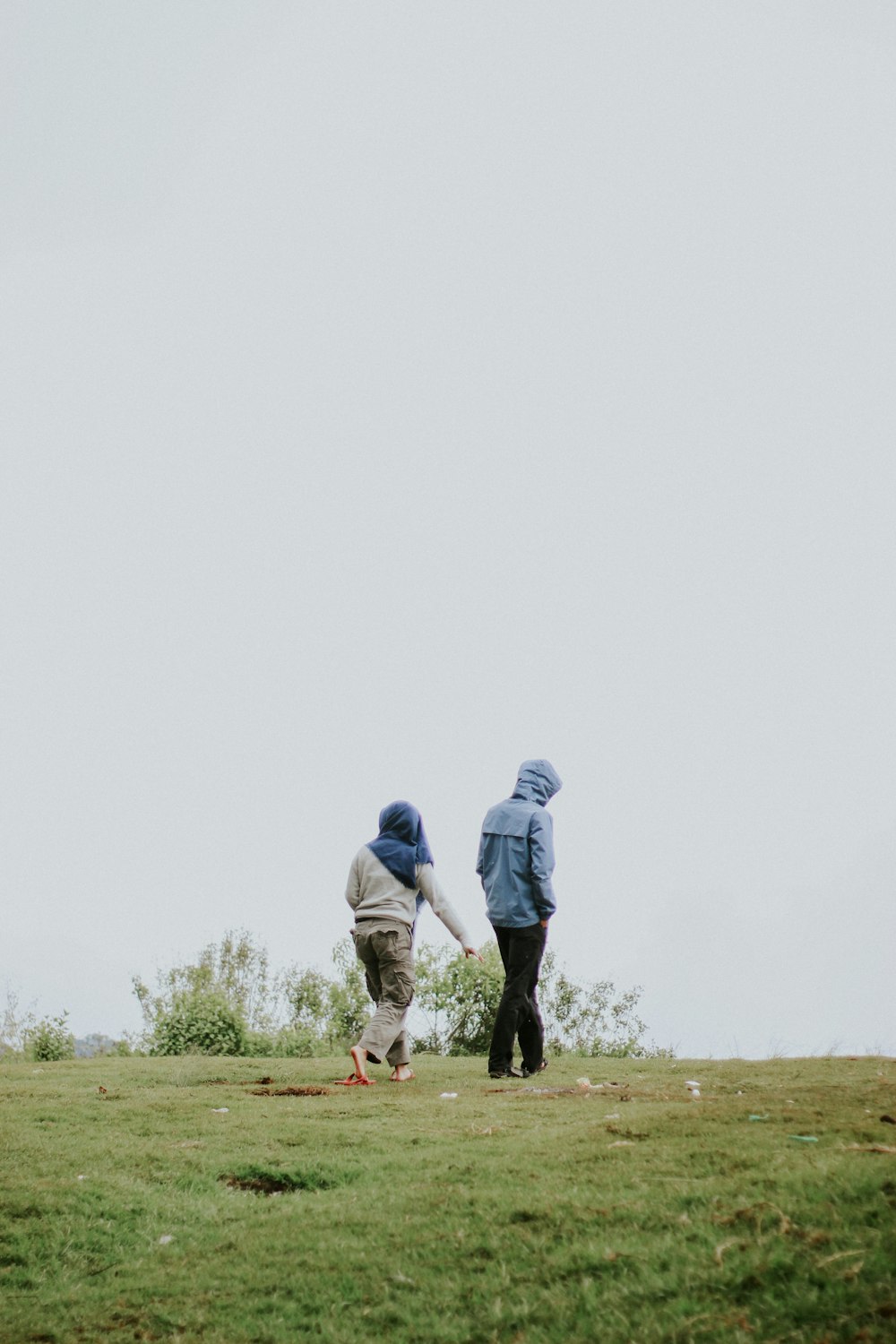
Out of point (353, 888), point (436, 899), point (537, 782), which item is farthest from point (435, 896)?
point (537, 782)

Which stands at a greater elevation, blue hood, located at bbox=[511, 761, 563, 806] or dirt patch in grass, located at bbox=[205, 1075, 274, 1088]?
blue hood, located at bbox=[511, 761, 563, 806]

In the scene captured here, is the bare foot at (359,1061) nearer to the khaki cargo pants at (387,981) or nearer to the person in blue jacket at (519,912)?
the khaki cargo pants at (387,981)

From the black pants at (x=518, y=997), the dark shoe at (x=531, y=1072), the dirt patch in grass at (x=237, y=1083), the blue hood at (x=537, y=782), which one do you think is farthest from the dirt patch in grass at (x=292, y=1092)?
the blue hood at (x=537, y=782)

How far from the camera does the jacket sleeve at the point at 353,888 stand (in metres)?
10.4

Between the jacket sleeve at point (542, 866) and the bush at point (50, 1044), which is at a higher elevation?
the jacket sleeve at point (542, 866)

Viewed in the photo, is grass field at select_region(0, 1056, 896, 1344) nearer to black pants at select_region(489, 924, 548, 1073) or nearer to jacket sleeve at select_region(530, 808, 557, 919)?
black pants at select_region(489, 924, 548, 1073)

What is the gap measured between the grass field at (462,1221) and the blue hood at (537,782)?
3.47 m

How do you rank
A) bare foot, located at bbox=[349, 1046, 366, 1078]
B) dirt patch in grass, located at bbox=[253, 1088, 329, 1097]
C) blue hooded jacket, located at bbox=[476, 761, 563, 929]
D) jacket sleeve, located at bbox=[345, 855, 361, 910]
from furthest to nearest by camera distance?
jacket sleeve, located at bbox=[345, 855, 361, 910]
blue hooded jacket, located at bbox=[476, 761, 563, 929]
bare foot, located at bbox=[349, 1046, 366, 1078]
dirt patch in grass, located at bbox=[253, 1088, 329, 1097]

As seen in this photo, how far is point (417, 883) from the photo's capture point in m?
10.2

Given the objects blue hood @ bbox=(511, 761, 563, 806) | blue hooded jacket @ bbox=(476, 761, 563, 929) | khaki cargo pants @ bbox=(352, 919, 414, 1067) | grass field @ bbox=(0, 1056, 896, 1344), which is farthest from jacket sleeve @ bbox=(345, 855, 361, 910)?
grass field @ bbox=(0, 1056, 896, 1344)

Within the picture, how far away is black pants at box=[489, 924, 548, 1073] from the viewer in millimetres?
9750

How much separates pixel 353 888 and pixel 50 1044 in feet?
30.7

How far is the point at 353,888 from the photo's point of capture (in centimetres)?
1039

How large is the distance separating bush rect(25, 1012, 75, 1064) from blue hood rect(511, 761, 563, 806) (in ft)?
33.9
